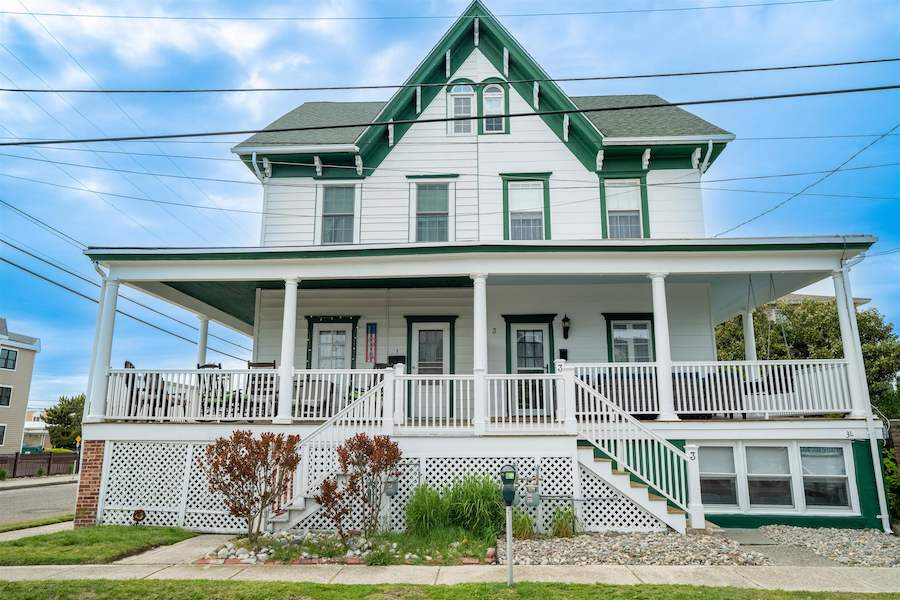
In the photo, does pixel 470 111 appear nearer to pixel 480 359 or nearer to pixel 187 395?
pixel 480 359

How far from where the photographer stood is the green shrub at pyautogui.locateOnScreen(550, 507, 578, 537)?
875 cm

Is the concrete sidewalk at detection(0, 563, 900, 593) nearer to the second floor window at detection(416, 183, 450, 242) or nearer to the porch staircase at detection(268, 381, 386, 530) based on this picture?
the porch staircase at detection(268, 381, 386, 530)

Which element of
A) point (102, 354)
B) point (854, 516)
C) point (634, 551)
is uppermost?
point (102, 354)

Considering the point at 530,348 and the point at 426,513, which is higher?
the point at 530,348

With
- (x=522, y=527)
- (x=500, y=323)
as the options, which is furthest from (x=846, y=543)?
(x=500, y=323)

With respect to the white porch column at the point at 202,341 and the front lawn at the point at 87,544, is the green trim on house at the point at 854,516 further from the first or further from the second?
the white porch column at the point at 202,341

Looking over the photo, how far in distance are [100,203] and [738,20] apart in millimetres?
19141

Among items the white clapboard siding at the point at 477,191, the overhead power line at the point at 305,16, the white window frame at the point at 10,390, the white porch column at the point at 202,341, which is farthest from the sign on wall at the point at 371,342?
the white window frame at the point at 10,390

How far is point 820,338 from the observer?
25.9 meters

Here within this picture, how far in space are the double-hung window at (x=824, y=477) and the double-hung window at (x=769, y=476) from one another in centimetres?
28

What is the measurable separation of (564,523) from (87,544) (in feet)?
22.9

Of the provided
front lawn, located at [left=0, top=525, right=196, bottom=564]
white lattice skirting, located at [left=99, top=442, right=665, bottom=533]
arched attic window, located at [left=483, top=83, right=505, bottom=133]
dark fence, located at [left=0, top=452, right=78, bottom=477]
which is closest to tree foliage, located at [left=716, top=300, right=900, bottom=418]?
arched attic window, located at [left=483, top=83, right=505, bottom=133]

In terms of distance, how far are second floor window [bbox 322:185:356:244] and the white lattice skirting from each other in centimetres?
565

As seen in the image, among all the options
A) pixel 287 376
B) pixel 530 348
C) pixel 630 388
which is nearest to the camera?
pixel 287 376
